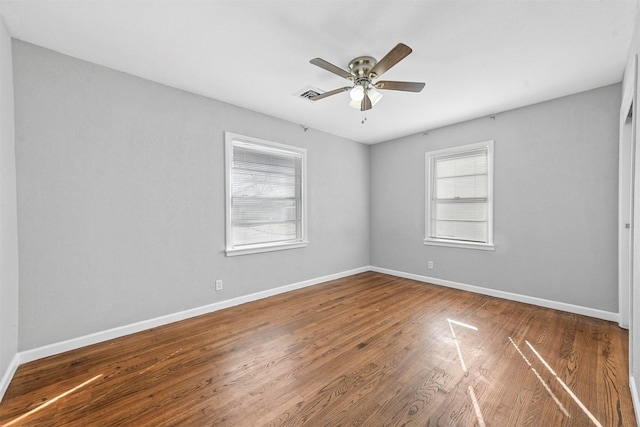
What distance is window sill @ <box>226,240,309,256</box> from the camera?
3478 millimetres

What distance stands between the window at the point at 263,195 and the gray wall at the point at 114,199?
0.16 meters

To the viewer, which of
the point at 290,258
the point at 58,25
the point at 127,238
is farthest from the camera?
the point at 290,258

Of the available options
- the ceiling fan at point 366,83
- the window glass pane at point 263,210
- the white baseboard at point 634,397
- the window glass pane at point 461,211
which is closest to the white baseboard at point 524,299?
the window glass pane at point 461,211

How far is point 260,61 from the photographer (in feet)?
8.17

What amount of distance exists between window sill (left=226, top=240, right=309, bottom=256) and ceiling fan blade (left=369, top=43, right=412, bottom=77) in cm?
255

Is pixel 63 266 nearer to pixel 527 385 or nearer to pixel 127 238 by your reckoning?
pixel 127 238

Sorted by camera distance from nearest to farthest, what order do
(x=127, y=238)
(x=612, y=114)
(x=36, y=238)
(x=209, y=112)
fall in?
(x=36, y=238)
(x=127, y=238)
(x=612, y=114)
(x=209, y=112)

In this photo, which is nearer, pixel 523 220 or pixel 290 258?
pixel 523 220

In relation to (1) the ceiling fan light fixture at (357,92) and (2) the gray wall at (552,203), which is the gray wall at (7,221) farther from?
(2) the gray wall at (552,203)

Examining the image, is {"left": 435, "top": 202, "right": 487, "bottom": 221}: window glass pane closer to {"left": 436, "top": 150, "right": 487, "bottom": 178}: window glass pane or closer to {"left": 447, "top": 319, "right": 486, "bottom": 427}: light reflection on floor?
{"left": 436, "top": 150, "right": 487, "bottom": 178}: window glass pane

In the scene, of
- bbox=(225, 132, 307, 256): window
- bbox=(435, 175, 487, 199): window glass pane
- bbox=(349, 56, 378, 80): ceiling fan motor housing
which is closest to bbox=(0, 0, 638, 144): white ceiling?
bbox=(349, 56, 378, 80): ceiling fan motor housing

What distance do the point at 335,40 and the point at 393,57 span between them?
1.73 feet

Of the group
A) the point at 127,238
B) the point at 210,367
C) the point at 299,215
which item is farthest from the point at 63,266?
the point at 299,215

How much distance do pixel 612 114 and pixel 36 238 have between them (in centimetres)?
575
